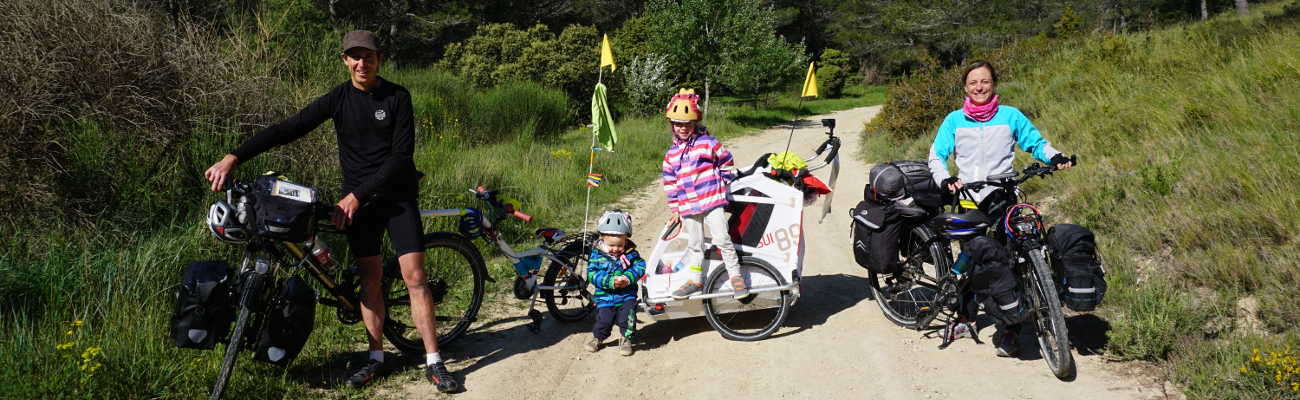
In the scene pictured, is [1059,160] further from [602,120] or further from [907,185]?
[602,120]

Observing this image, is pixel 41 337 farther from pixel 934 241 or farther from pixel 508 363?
pixel 934 241

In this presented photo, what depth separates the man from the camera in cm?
407

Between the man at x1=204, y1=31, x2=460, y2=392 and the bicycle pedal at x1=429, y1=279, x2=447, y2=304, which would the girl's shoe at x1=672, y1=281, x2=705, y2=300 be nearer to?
the bicycle pedal at x1=429, y1=279, x2=447, y2=304

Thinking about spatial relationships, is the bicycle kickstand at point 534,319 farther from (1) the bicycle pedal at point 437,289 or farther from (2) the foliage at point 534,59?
(2) the foliage at point 534,59

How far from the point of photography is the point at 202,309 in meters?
3.82

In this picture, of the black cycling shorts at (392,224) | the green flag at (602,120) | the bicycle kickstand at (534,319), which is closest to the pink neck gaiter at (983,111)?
the green flag at (602,120)

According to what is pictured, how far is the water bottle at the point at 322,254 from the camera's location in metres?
4.33

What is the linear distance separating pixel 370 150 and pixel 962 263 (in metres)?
3.58

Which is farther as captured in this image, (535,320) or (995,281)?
(535,320)

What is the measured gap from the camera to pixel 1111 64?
11945mm

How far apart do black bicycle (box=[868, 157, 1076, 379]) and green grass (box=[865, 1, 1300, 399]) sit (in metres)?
0.67

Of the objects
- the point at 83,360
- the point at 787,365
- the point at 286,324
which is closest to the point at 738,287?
the point at 787,365

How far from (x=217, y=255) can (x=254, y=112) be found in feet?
5.79

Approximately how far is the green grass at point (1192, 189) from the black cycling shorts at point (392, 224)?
4.22 metres
